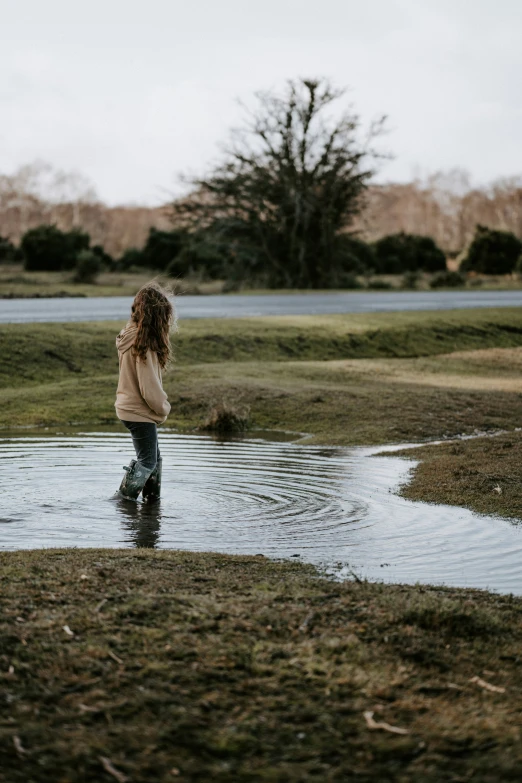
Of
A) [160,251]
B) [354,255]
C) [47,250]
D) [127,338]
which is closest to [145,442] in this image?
[127,338]

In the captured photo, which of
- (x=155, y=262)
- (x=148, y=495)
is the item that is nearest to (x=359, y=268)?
(x=155, y=262)

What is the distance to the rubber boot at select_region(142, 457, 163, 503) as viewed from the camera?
30.1ft

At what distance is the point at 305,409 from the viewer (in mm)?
15289

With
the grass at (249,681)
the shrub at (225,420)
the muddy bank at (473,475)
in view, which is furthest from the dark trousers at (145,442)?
the shrub at (225,420)

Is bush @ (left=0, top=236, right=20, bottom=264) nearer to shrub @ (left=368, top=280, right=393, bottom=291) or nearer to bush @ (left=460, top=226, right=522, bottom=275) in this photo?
shrub @ (left=368, top=280, right=393, bottom=291)

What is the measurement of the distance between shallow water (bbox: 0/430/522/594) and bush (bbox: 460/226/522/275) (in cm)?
5620

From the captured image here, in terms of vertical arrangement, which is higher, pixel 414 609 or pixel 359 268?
pixel 359 268

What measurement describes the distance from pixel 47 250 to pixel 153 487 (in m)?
46.5

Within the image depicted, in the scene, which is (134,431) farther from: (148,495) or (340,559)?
(340,559)

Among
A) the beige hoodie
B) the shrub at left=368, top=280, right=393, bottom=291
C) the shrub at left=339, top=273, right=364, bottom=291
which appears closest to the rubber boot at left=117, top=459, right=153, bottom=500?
the beige hoodie

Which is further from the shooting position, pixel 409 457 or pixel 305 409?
pixel 305 409

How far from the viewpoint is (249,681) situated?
13.7 feet

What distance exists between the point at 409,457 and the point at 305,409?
3.69 meters

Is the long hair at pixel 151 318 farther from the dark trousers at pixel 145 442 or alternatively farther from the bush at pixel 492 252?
the bush at pixel 492 252
